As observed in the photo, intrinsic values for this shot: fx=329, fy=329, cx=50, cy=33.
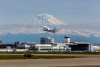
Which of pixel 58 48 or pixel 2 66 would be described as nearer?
pixel 2 66

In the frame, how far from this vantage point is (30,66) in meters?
45.5

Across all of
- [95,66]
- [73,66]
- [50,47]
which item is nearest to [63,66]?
[73,66]

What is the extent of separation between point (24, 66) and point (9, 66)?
7.41ft

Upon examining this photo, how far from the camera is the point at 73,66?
155 feet

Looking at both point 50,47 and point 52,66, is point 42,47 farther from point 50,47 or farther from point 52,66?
point 52,66

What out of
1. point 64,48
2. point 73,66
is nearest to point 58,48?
point 64,48

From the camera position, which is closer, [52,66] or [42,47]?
[52,66]

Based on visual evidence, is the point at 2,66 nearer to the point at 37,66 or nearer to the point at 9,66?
the point at 9,66

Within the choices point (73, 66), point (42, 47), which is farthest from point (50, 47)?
point (73, 66)

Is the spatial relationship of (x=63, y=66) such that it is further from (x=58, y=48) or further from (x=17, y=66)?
(x=58, y=48)

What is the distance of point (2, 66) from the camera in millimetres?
45344

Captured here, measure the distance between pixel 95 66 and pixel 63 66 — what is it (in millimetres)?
4558

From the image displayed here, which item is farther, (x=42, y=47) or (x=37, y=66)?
(x=42, y=47)

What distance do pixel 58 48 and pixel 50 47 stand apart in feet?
16.4
